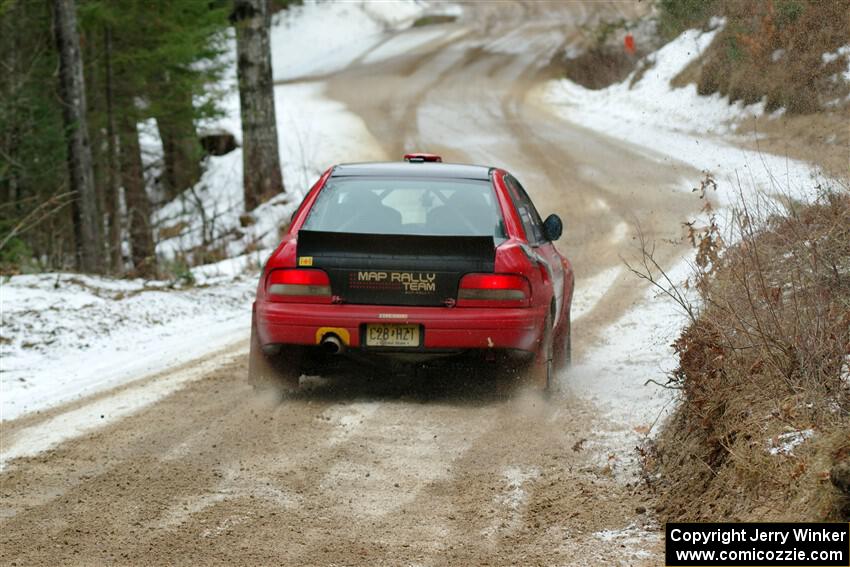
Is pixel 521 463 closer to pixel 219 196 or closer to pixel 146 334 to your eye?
pixel 146 334

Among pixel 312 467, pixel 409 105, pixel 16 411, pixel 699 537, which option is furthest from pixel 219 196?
pixel 699 537

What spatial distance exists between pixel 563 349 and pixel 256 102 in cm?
1229

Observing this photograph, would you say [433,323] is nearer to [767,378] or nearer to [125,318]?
[767,378]

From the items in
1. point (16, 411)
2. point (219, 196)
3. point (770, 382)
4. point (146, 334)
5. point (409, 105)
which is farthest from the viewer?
point (409, 105)

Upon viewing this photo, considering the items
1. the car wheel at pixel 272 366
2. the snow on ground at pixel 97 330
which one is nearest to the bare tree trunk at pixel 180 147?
the snow on ground at pixel 97 330

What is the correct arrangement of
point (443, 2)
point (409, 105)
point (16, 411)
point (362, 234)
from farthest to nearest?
point (443, 2) → point (409, 105) → point (16, 411) → point (362, 234)

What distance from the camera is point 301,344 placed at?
24.4 ft

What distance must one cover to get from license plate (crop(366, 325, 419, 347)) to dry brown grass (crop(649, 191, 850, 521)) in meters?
1.77

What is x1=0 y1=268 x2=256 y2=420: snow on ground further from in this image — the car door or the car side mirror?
the car side mirror

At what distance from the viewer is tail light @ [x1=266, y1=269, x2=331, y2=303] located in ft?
24.3

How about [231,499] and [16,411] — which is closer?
[231,499]

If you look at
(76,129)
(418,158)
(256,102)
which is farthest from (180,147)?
(418,158)

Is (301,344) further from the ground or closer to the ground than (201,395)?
further from the ground

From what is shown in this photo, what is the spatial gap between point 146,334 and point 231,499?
6054 mm
